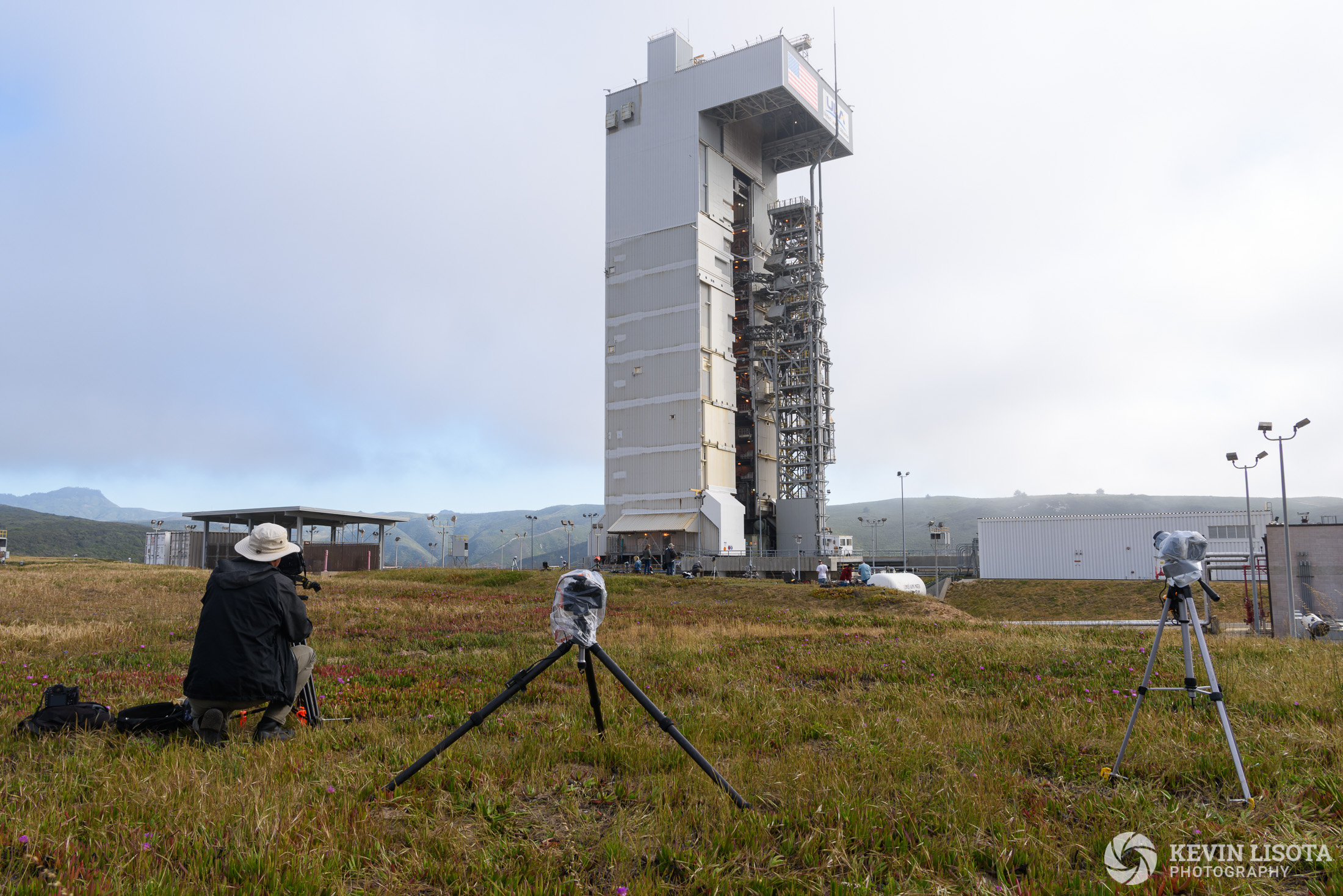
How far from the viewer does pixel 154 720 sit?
652 centimetres

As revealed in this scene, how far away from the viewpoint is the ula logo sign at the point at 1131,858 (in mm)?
3869

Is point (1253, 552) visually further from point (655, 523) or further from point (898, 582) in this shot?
point (655, 523)

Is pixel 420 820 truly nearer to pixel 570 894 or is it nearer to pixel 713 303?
pixel 570 894

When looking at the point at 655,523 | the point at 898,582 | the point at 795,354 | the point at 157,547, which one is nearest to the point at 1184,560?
the point at 898,582

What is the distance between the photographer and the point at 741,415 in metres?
63.9

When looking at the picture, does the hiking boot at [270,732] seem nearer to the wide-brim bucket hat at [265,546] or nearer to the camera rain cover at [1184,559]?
the wide-brim bucket hat at [265,546]

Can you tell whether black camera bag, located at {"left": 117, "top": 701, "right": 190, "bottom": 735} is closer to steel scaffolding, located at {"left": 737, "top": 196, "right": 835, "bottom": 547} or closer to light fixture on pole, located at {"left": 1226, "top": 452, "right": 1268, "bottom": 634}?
light fixture on pole, located at {"left": 1226, "top": 452, "right": 1268, "bottom": 634}

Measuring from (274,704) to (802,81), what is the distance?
205ft

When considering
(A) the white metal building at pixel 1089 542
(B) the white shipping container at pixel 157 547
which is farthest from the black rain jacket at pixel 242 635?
(B) the white shipping container at pixel 157 547

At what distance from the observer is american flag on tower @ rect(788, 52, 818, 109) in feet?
188

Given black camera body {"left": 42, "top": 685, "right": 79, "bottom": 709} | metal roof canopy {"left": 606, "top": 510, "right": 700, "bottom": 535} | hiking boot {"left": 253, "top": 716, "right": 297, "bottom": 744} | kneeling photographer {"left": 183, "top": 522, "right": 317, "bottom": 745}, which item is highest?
metal roof canopy {"left": 606, "top": 510, "right": 700, "bottom": 535}

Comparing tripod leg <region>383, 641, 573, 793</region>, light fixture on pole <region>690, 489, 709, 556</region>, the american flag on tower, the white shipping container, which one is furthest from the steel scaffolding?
the white shipping container

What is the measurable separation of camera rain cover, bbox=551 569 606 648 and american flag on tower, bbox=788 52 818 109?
59.5 metres

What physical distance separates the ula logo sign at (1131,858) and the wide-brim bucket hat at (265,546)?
5.97m
